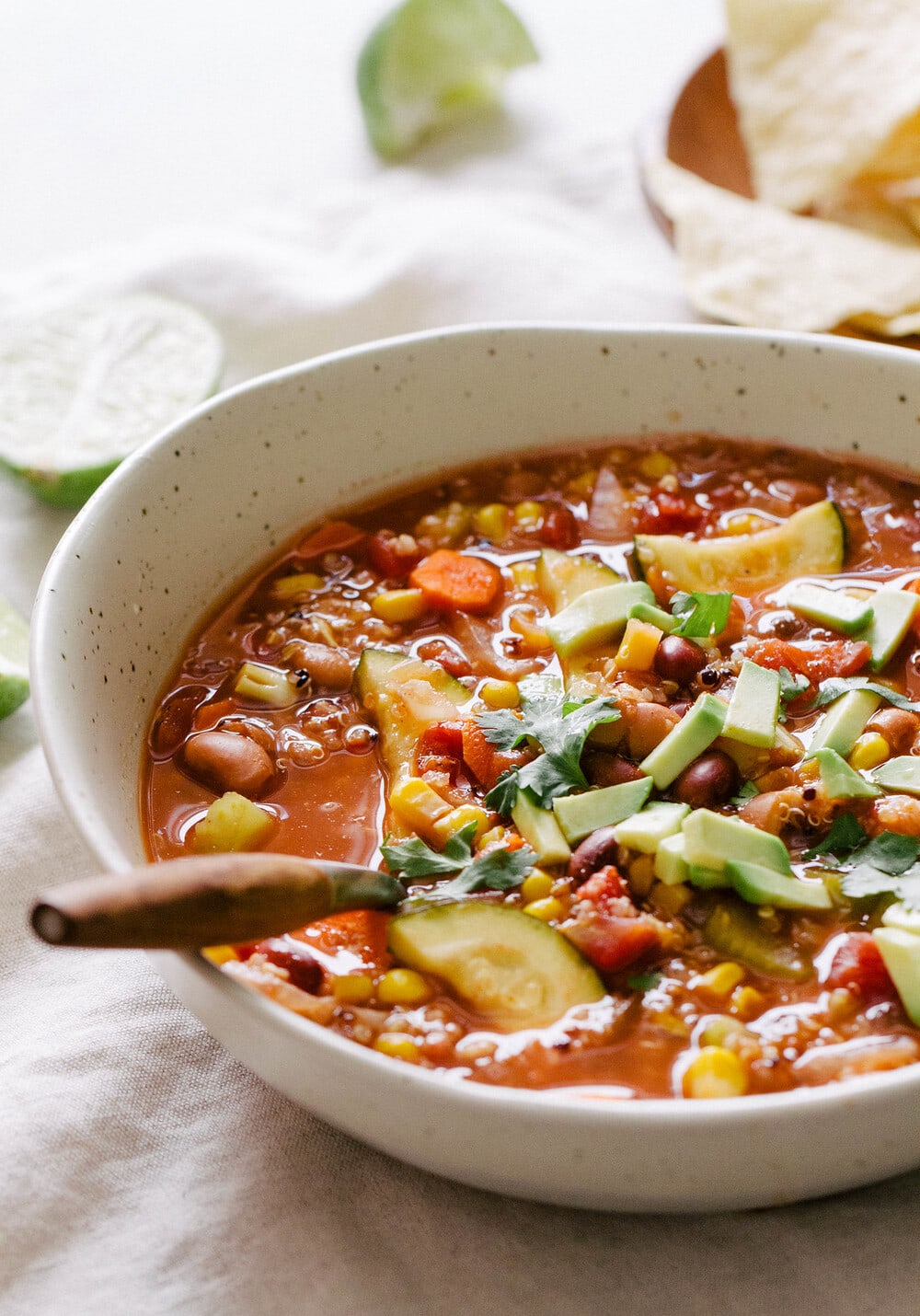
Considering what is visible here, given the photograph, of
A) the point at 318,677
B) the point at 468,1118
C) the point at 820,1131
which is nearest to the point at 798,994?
the point at 820,1131

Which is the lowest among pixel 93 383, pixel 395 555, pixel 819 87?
pixel 395 555

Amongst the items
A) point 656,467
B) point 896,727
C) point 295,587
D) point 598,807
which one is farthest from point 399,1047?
point 656,467

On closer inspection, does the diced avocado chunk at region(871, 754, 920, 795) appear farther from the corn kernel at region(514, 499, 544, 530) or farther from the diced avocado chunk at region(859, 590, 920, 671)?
the corn kernel at region(514, 499, 544, 530)

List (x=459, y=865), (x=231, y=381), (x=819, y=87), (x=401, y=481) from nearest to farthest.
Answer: (x=459, y=865), (x=401, y=481), (x=231, y=381), (x=819, y=87)

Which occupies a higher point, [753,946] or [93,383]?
[93,383]

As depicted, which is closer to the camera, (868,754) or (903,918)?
(903,918)

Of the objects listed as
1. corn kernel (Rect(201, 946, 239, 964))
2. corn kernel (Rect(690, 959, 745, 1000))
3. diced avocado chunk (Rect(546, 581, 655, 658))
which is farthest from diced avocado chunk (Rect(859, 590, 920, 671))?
corn kernel (Rect(201, 946, 239, 964))

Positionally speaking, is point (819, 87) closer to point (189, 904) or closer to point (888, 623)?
point (888, 623)

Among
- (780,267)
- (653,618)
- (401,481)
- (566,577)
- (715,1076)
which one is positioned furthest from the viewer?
(780,267)
